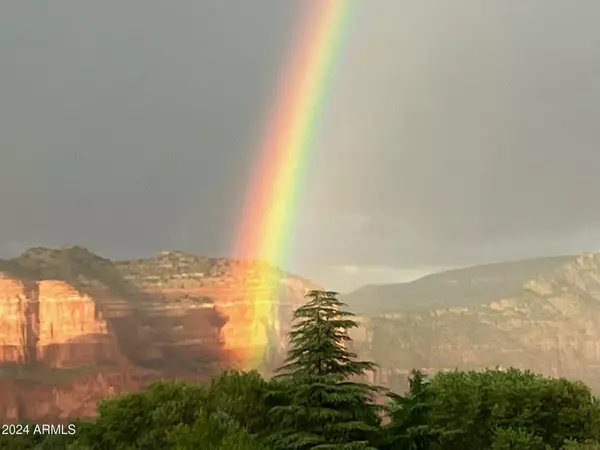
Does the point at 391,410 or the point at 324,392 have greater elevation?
the point at 324,392

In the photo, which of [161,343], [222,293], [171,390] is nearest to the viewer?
[171,390]

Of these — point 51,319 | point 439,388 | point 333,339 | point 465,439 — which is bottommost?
point 465,439

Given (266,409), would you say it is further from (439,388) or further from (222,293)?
(222,293)

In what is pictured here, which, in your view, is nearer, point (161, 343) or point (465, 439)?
point (465, 439)

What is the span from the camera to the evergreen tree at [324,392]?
79.2 ft

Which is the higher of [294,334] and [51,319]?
[51,319]

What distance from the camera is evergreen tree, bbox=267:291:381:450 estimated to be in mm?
24141

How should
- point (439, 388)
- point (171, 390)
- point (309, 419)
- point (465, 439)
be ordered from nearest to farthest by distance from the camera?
1. point (309, 419)
2. point (465, 439)
3. point (439, 388)
4. point (171, 390)

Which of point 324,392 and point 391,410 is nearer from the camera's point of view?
point 324,392

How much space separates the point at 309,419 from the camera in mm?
24344

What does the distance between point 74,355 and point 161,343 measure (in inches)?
1136

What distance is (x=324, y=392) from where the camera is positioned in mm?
24328

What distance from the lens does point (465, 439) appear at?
86.7ft

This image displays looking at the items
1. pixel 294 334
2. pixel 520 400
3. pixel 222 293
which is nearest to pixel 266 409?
pixel 294 334
